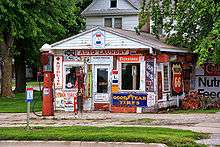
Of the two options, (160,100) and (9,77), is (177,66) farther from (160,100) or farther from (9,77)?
(9,77)

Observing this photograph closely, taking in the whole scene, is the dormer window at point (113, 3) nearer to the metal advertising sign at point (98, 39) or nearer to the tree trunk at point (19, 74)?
the tree trunk at point (19, 74)

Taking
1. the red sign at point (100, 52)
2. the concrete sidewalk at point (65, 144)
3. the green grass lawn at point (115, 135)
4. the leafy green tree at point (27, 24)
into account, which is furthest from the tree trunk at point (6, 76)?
the concrete sidewalk at point (65, 144)

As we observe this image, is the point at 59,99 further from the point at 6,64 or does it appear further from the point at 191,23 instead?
the point at 6,64

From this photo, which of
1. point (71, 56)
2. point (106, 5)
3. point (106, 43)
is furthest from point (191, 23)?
point (106, 5)

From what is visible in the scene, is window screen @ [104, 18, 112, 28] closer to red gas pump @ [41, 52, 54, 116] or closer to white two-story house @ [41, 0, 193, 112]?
white two-story house @ [41, 0, 193, 112]

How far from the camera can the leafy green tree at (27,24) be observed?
34469 mm

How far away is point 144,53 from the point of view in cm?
2562

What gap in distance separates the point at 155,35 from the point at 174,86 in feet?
20.1

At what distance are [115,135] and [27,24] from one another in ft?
70.4

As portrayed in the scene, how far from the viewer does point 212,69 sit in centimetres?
3002

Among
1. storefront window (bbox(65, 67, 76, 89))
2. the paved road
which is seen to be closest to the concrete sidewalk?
the paved road

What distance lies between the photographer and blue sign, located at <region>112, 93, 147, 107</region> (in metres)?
25.5

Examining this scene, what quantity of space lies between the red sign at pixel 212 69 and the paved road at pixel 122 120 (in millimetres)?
6234

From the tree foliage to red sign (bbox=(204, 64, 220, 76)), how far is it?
126 centimetres
